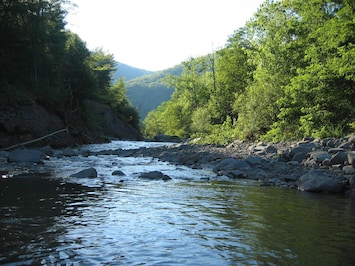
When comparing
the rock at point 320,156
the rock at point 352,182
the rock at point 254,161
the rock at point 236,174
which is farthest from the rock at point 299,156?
the rock at point 352,182

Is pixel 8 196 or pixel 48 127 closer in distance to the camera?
pixel 8 196

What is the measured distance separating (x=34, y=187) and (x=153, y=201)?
3.27 meters

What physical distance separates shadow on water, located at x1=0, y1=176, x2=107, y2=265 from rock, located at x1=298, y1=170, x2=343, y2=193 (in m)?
5.50

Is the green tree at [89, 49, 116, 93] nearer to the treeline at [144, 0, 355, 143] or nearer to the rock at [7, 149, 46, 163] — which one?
the treeline at [144, 0, 355, 143]

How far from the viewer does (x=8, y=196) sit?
24.4 feet

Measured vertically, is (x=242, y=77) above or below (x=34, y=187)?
above

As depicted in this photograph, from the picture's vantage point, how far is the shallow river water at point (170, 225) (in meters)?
4.19

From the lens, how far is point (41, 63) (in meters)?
27.8

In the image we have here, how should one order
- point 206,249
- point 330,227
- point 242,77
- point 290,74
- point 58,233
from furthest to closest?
point 242,77 < point 290,74 < point 330,227 < point 58,233 < point 206,249

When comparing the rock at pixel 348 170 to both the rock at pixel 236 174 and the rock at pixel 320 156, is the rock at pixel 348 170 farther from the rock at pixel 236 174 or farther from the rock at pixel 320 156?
the rock at pixel 236 174

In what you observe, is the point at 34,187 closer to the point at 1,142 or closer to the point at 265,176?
the point at 265,176

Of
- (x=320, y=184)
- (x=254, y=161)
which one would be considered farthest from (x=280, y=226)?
(x=254, y=161)

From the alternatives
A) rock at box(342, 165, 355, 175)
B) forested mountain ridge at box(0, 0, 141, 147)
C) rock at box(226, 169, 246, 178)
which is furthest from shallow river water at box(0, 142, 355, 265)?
forested mountain ridge at box(0, 0, 141, 147)

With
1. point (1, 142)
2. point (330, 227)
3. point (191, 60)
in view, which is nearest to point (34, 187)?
point (330, 227)
